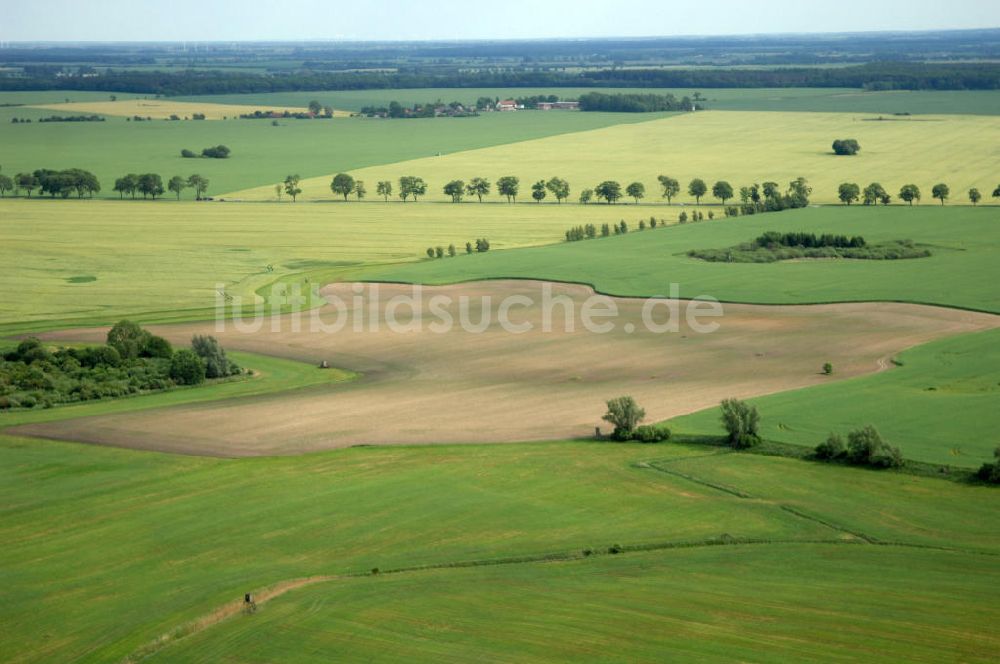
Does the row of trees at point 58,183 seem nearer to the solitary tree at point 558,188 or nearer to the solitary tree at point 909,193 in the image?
the solitary tree at point 558,188

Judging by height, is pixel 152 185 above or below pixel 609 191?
below

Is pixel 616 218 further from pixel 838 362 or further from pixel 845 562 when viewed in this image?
pixel 845 562

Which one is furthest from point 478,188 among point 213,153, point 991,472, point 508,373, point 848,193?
point 991,472

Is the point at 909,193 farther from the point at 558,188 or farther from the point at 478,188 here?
the point at 478,188

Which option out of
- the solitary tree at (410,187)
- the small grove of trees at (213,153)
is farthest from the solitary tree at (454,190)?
the small grove of trees at (213,153)

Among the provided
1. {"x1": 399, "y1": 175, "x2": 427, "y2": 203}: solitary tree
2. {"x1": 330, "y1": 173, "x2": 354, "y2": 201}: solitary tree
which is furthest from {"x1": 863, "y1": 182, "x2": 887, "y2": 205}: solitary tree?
{"x1": 330, "y1": 173, "x2": 354, "y2": 201}: solitary tree
